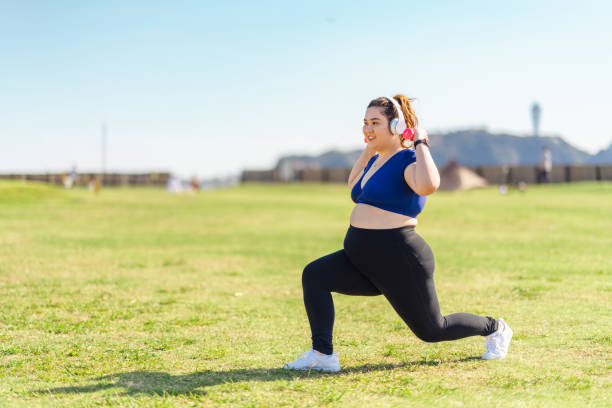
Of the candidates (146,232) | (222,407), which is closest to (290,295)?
(222,407)

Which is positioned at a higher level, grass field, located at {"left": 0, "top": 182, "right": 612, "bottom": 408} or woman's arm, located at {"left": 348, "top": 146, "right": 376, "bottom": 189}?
woman's arm, located at {"left": 348, "top": 146, "right": 376, "bottom": 189}

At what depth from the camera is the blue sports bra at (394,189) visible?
4348 mm

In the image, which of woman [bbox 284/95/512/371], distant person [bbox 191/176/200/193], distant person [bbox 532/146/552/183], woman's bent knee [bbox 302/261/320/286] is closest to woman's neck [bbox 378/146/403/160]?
woman [bbox 284/95/512/371]

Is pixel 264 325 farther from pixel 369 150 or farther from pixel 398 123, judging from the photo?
pixel 398 123

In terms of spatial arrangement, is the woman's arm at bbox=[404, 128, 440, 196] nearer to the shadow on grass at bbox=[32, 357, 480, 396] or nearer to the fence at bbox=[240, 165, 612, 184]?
the shadow on grass at bbox=[32, 357, 480, 396]

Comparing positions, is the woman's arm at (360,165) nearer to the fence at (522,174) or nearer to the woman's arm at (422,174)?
the woman's arm at (422,174)

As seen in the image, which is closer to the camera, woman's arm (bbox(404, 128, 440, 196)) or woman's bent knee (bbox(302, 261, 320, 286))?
woman's arm (bbox(404, 128, 440, 196))

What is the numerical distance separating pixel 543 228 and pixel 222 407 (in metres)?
16.3

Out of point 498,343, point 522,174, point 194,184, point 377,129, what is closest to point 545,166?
point 522,174

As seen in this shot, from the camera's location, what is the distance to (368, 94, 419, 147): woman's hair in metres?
4.54

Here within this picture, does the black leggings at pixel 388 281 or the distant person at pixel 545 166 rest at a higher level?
the distant person at pixel 545 166

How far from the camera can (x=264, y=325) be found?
22.7ft

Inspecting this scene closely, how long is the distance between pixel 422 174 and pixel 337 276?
1.05 m

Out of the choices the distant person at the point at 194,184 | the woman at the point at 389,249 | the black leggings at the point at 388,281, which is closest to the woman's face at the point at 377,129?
the woman at the point at 389,249
